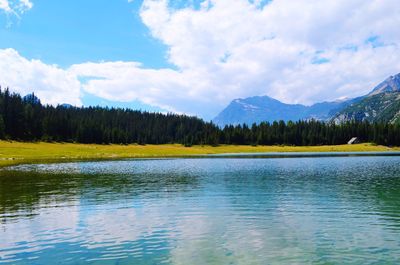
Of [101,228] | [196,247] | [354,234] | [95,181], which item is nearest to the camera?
[196,247]

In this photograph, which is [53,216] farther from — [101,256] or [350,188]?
[350,188]

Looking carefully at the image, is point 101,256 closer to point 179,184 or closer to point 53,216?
point 53,216

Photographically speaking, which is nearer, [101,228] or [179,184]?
[101,228]

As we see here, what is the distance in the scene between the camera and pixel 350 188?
47.6m

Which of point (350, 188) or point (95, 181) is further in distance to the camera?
point (95, 181)

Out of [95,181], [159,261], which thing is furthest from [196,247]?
[95,181]

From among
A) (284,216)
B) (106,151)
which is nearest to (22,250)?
(284,216)

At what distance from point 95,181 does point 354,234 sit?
4470cm

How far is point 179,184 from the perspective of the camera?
56031mm

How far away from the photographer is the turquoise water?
68.2 feet

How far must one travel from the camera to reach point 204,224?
28.6m

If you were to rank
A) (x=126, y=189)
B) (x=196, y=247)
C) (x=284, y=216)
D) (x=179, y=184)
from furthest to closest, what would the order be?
(x=179, y=184)
(x=126, y=189)
(x=284, y=216)
(x=196, y=247)

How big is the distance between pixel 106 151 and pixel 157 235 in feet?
525

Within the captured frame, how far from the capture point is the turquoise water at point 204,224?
20777mm
